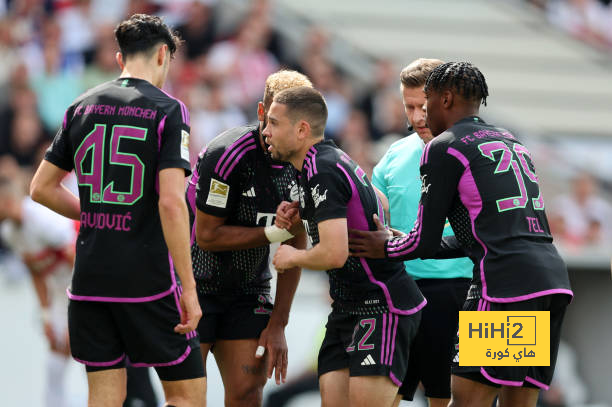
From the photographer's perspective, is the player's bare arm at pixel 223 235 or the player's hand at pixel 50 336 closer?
the player's bare arm at pixel 223 235

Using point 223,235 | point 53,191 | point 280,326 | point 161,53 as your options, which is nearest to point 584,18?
point 280,326

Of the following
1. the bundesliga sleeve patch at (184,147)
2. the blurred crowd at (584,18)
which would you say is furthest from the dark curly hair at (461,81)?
the blurred crowd at (584,18)

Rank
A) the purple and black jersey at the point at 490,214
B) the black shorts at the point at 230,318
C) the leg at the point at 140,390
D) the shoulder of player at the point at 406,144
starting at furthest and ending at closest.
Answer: the leg at the point at 140,390 → the shoulder of player at the point at 406,144 → the black shorts at the point at 230,318 → the purple and black jersey at the point at 490,214

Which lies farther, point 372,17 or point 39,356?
point 372,17

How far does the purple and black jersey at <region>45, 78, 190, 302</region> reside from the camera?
11.6ft

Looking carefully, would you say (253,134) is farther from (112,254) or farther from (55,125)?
(55,125)

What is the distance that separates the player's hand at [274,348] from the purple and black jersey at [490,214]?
960mm

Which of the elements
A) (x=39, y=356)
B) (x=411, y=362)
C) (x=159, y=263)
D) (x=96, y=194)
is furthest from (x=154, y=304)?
(x=39, y=356)

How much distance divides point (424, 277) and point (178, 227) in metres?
1.63

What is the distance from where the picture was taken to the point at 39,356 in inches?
327

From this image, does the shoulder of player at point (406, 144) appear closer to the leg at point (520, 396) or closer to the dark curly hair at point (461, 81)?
the dark curly hair at point (461, 81)

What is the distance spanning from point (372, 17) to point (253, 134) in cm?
867

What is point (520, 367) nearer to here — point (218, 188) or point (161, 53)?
point (218, 188)

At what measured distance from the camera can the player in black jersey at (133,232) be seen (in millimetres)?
3541
